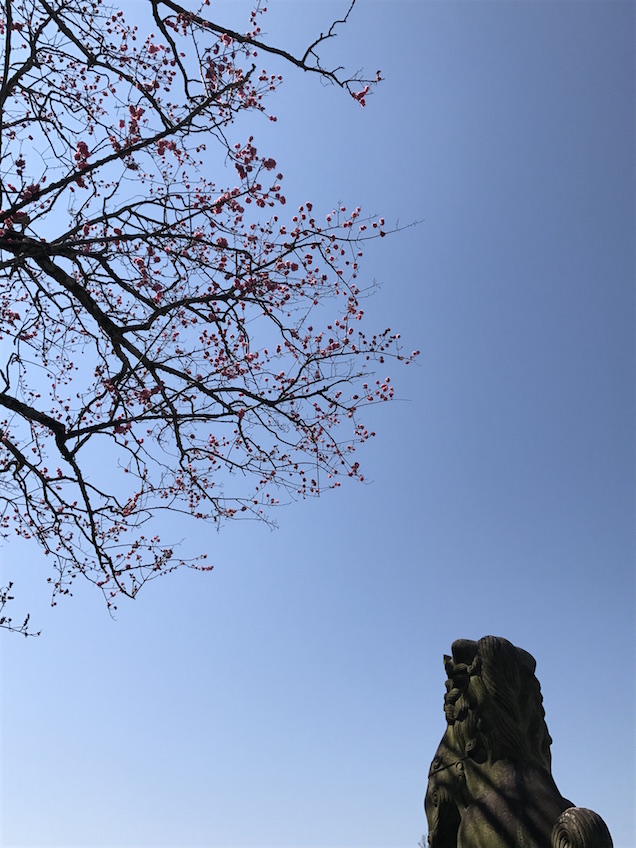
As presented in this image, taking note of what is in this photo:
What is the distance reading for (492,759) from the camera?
3.96 metres

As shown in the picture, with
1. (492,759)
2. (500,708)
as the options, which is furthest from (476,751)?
(500,708)

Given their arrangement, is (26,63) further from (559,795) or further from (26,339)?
(559,795)

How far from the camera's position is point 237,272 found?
6.85 meters

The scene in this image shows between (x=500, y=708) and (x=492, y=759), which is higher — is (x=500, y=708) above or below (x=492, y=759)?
above

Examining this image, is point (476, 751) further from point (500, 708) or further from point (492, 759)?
point (500, 708)

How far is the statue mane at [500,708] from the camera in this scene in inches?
156

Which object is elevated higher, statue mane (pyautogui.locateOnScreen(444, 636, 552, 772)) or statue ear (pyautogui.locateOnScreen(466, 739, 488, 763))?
statue mane (pyautogui.locateOnScreen(444, 636, 552, 772))

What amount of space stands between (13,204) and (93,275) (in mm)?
1091

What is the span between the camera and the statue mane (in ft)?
13.0

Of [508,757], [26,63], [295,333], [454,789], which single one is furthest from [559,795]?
[26,63]

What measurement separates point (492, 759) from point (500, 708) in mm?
306

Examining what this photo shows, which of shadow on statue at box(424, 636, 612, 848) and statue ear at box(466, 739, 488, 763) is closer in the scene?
shadow on statue at box(424, 636, 612, 848)

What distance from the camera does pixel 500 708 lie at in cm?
401

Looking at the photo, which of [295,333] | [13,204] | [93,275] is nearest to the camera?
[13,204]
